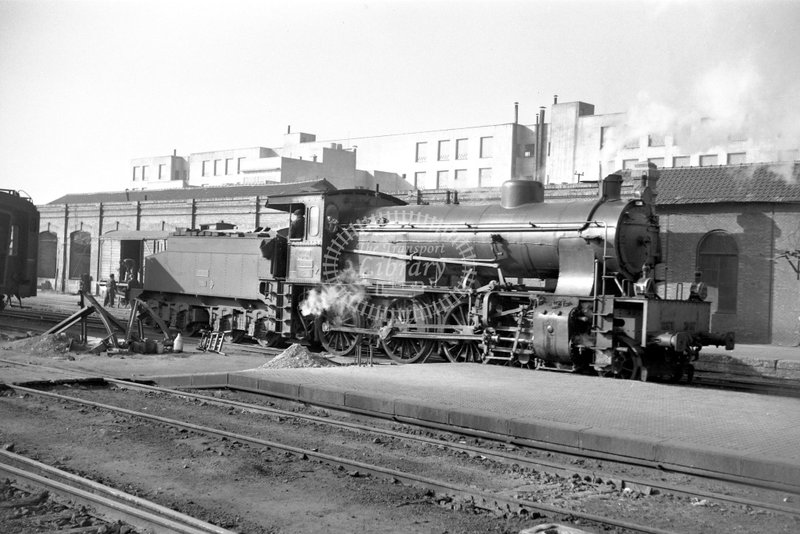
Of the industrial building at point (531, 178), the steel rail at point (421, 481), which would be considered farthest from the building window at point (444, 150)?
the steel rail at point (421, 481)

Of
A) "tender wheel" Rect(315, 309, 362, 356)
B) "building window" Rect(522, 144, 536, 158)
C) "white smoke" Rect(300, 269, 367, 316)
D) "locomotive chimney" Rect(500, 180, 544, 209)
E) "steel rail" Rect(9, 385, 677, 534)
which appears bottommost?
"steel rail" Rect(9, 385, 677, 534)

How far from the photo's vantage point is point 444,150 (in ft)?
208

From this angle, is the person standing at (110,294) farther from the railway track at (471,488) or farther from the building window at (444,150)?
the building window at (444,150)

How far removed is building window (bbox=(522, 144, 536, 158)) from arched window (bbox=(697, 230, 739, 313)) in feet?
115

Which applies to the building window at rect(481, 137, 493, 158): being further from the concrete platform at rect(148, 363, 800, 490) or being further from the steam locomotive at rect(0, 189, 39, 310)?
the concrete platform at rect(148, 363, 800, 490)

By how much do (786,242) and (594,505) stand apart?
62.1 feet

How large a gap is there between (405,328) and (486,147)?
46498mm

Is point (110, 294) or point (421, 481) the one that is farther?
point (110, 294)

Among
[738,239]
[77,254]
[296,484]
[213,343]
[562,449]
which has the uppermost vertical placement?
[738,239]

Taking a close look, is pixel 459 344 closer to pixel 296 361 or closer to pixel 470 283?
pixel 470 283

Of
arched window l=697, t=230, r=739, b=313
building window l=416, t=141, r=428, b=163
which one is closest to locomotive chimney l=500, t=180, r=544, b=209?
arched window l=697, t=230, r=739, b=313

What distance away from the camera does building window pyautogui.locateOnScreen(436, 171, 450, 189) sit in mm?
62984

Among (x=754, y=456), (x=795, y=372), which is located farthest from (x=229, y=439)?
(x=795, y=372)

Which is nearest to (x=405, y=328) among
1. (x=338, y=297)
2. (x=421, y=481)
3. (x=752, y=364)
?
(x=338, y=297)
